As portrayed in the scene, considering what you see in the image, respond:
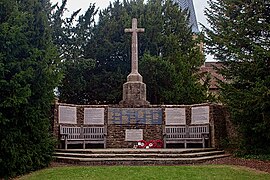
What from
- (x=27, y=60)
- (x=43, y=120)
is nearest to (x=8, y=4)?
(x=27, y=60)

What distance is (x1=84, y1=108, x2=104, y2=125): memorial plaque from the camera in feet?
54.1

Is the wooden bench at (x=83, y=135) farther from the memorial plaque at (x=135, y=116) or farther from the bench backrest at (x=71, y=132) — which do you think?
the memorial plaque at (x=135, y=116)

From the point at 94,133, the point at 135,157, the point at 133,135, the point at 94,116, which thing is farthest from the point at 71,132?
the point at 135,157

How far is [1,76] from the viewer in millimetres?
9039

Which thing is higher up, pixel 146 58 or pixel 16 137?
pixel 146 58

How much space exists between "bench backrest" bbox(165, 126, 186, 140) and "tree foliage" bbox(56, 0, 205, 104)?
15.1 ft

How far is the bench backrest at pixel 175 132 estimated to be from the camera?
53.3ft

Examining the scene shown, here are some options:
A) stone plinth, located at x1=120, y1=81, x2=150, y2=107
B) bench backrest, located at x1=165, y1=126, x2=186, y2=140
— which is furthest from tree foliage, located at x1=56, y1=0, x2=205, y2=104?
bench backrest, located at x1=165, y1=126, x2=186, y2=140

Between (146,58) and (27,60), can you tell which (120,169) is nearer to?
(27,60)

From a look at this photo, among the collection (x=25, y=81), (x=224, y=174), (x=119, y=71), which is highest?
(x=119, y=71)

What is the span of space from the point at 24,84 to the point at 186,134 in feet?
28.8

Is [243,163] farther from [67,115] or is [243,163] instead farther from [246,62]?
[67,115]

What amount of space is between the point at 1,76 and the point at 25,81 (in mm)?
698

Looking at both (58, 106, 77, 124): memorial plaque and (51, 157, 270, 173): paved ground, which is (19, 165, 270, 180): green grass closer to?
(51, 157, 270, 173): paved ground
